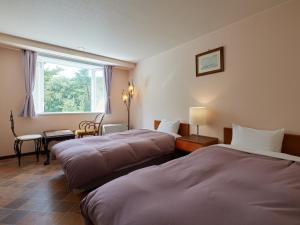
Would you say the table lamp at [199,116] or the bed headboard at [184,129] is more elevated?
the table lamp at [199,116]

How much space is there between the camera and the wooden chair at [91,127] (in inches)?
162

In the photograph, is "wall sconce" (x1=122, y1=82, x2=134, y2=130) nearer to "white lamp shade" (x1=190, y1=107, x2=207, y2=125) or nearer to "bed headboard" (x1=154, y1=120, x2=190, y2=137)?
"bed headboard" (x1=154, y1=120, x2=190, y2=137)

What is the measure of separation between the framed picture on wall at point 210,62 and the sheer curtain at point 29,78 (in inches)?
137

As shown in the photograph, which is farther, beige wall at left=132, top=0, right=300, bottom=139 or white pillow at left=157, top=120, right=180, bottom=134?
white pillow at left=157, top=120, right=180, bottom=134

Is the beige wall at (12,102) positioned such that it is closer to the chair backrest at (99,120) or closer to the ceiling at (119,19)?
the ceiling at (119,19)

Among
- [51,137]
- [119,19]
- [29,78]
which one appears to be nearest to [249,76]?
[119,19]

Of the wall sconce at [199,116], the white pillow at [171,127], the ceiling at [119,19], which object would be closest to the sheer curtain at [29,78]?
the ceiling at [119,19]

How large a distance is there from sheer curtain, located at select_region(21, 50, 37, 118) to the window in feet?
0.78

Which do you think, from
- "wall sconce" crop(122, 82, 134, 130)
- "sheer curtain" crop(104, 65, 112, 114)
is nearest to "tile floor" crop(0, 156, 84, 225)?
"sheer curtain" crop(104, 65, 112, 114)

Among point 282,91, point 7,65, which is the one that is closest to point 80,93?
point 7,65

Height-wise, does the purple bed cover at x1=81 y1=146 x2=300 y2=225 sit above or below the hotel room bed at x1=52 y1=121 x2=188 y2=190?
above

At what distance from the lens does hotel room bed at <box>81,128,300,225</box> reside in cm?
85

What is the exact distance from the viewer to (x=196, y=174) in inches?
53.3

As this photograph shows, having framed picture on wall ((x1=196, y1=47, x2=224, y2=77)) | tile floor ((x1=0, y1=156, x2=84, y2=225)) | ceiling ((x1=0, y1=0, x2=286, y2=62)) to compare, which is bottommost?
tile floor ((x1=0, y1=156, x2=84, y2=225))
